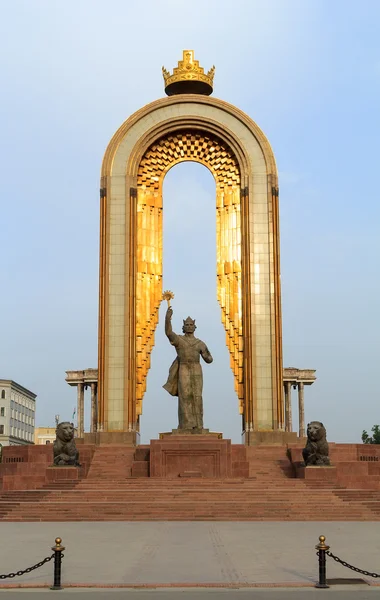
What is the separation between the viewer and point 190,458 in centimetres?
2231

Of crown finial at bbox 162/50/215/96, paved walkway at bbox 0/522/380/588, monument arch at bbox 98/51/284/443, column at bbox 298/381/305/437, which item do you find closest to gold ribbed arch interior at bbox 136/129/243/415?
monument arch at bbox 98/51/284/443

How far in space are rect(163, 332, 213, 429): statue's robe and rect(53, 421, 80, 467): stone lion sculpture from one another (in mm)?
3906

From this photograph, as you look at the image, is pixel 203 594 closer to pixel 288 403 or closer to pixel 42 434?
pixel 288 403

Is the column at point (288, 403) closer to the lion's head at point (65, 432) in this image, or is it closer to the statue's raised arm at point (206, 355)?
the statue's raised arm at point (206, 355)

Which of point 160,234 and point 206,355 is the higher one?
point 160,234

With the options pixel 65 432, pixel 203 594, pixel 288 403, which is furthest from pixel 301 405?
pixel 203 594

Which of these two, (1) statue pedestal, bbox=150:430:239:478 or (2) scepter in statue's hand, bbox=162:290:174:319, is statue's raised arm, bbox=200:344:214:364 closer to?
(2) scepter in statue's hand, bbox=162:290:174:319

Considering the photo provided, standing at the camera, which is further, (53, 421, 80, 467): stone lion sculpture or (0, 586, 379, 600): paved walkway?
(53, 421, 80, 467): stone lion sculpture

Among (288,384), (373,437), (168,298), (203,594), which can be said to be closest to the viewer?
(203,594)

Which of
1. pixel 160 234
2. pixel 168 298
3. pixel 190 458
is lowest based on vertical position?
pixel 190 458

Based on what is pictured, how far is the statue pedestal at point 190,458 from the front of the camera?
2212cm

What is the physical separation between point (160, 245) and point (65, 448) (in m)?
12.7

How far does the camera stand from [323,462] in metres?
21.2

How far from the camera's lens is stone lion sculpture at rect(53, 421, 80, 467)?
70.4ft
